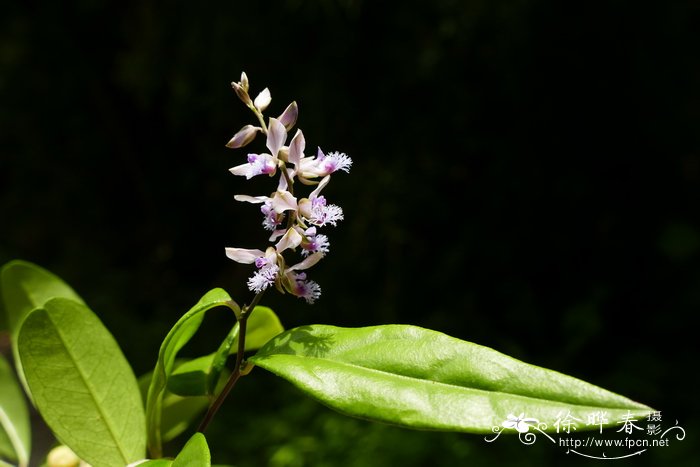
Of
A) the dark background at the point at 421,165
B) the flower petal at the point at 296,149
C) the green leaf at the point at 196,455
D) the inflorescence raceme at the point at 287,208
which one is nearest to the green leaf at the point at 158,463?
the green leaf at the point at 196,455

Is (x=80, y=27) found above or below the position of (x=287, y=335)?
above

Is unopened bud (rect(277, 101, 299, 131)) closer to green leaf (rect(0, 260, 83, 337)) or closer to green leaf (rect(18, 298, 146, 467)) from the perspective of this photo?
green leaf (rect(18, 298, 146, 467))

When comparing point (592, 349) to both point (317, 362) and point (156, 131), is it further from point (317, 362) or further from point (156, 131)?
point (317, 362)

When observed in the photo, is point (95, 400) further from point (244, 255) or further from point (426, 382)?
point (426, 382)

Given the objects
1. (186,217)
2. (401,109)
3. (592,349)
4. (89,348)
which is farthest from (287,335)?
(186,217)

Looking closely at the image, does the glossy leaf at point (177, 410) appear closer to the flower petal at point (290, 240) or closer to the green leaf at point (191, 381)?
the green leaf at point (191, 381)

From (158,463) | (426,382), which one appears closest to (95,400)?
(158,463)
